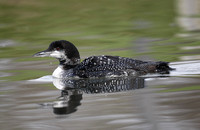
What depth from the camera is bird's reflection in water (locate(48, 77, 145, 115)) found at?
615cm

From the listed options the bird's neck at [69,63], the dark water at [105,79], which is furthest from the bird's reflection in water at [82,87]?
the bird's neck at [69,63]

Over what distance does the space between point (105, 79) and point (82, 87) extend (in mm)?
534

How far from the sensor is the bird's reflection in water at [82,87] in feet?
20.2

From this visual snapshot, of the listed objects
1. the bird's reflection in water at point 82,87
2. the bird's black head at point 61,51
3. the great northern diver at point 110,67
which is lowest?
the bird's reflection in water at point 82,87

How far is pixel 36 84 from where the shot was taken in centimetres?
760

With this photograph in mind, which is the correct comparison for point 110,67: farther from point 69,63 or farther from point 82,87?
point 69,63

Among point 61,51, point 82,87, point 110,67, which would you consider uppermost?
point 61,51

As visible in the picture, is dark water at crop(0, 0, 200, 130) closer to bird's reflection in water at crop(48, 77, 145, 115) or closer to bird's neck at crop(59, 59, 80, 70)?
bird's reflection in water at crop(48, 77, 145, 115)

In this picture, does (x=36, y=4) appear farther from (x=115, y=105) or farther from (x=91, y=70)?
(x=115, y=105)

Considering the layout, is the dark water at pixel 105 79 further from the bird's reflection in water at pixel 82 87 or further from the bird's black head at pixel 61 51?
the bird's black head at pixel 61 51

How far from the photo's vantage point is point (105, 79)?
7.67 meters

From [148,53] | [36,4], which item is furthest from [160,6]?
[148,53]

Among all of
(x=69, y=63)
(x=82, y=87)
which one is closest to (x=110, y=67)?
(x=82, y=87)

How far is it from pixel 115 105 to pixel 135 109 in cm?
32
